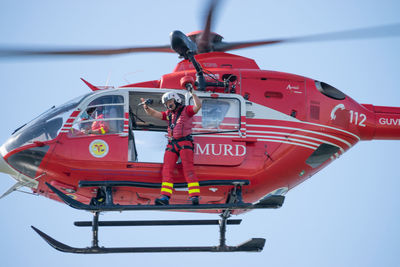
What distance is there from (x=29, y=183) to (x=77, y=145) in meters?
1.12

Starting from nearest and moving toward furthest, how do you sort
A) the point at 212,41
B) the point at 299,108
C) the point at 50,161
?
1. the point at 50,161
2. the point at 299,108
3. the point at 212,41

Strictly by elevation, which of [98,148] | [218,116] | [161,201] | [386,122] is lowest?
[161,201]

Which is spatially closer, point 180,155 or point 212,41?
point 180,155

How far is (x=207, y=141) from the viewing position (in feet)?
34.5

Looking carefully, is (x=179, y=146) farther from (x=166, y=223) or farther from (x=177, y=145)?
(x=166, y=223)

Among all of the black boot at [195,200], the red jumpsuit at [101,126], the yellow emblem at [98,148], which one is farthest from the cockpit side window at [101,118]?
the black boot at [195,200]

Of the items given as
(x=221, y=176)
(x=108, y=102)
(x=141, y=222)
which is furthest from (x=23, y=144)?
(x=221, y=176)

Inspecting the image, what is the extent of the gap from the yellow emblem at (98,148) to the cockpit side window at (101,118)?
0.53 feet

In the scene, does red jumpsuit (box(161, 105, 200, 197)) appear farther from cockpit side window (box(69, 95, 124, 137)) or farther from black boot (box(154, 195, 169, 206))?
cockpit side window (box(69, 95, 124, 137))

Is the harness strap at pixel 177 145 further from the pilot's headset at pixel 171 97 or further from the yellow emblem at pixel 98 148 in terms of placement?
the yellow emblem at pixel 98 148

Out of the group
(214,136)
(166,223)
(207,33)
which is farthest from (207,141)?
(207,33)

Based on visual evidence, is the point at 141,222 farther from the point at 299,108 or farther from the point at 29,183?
the point at 299,108

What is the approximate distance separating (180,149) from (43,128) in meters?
2.24

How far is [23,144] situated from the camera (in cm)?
1030
